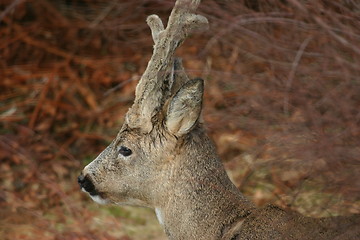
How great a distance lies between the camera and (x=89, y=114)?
281 inches

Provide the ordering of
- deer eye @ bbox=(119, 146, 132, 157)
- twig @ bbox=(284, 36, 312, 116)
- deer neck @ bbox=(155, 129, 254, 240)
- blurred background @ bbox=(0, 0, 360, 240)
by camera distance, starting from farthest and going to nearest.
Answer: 1. deer eye @ bbox=(119, 146, 132, 157)
2. deer neck @ bbox=(155, 129, 254, 240)
3. blurred background @ bbox=(0, 0, 360, 240)
4. twig @ bbox=(284, 36, 312, 116)

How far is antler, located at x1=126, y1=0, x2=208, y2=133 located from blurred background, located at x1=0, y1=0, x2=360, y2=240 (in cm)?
17

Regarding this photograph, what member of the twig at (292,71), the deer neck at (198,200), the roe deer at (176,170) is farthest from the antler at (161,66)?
the twig at (292,71)

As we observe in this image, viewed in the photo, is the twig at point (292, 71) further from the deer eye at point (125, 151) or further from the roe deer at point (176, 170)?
the deer eye at point (125, 151)

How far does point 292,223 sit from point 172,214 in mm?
522

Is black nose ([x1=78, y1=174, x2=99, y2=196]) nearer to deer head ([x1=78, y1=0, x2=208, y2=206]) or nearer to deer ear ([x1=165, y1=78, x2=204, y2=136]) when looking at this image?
deer head ([x1=78, y1=0, x2=208, y2=206])

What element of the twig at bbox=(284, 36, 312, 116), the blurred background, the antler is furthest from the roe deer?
the twig at bbox=(284, 36, 312, 116)

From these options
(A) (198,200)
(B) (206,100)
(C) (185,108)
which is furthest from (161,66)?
(B) (206,100)

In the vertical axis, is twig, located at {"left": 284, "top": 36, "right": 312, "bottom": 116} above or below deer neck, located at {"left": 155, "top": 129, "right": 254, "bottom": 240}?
above

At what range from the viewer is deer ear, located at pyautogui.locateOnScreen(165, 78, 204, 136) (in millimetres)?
3488

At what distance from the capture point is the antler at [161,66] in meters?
3.62

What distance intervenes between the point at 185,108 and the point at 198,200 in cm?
41

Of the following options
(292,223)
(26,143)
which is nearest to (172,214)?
(292,223)

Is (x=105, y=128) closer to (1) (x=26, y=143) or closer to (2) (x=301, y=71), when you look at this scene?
(1) (x=26, y=143)
